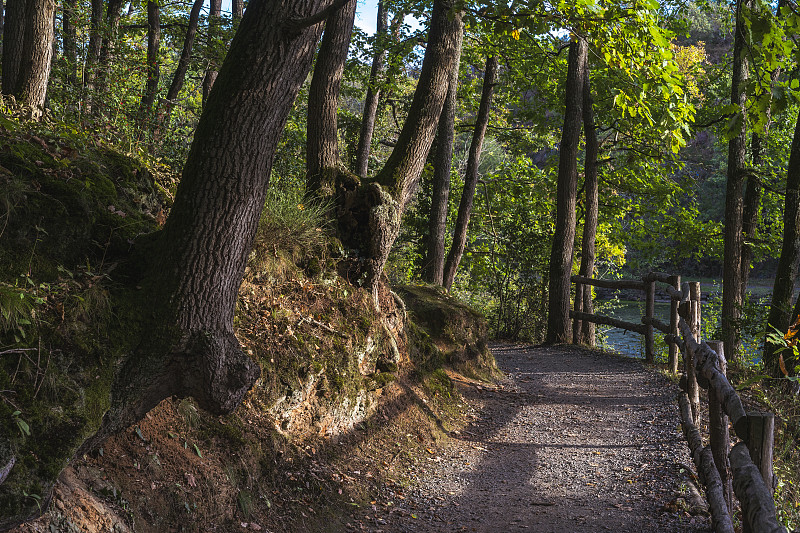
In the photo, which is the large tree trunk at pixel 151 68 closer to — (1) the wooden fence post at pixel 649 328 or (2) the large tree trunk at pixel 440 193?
(2) the large tree trunk at pixel 440 193

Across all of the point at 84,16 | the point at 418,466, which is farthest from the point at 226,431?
the point at 84,16

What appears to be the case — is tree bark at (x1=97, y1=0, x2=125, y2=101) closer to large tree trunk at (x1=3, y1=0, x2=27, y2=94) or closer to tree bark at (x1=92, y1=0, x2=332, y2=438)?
large tree trunk at (x1=3, y1=0, x2=27, y2=94)

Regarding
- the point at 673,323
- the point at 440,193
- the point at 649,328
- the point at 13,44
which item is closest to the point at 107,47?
the point at 13,44

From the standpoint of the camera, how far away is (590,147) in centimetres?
1373

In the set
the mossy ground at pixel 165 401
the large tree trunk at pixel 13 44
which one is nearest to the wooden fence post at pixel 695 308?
the mossy ground at pixel 165 401

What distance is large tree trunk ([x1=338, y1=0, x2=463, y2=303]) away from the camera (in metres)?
6.12

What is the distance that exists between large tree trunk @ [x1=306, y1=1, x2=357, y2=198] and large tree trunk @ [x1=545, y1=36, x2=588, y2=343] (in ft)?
23.9

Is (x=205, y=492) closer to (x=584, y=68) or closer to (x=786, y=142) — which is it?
(x=584, y=68)

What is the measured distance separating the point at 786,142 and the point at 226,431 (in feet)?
53.4

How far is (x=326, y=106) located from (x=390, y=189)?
1171mm

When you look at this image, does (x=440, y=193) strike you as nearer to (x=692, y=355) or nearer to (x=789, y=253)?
(x=789, y=253)

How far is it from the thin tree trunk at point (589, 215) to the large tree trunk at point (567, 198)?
1.86ft

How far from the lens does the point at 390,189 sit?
20.4 feet

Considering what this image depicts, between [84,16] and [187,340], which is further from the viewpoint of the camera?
[84,16]
